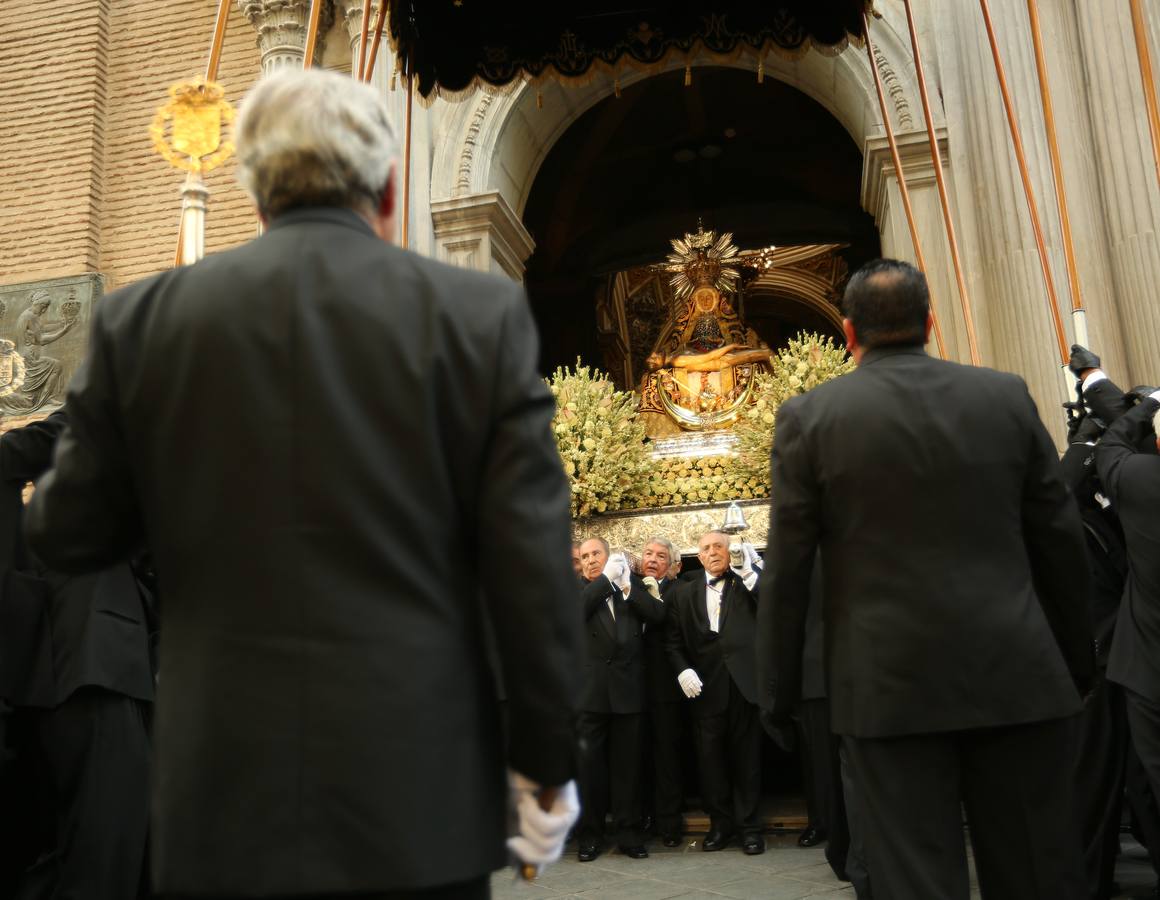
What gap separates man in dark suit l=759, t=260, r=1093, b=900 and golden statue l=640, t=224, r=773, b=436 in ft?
29.9

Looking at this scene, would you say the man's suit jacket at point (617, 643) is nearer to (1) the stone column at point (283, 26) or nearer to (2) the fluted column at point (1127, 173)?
(2) the fluted column at point (1127, 173)

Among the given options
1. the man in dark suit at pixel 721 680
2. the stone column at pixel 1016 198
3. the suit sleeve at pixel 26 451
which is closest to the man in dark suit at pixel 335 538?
the suit sleeve at pixel 26 451

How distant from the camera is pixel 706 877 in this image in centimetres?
595

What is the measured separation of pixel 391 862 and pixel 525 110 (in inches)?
405

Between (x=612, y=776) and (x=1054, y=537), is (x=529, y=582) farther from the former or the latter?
(x=612, y=776)

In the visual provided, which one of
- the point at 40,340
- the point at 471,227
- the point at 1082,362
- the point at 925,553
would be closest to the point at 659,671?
the point at 1082,362

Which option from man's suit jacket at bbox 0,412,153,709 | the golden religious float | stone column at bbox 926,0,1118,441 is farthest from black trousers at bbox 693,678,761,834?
man's suit jacket at bbox 0,412,153,709

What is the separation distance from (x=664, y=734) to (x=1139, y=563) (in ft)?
13.5

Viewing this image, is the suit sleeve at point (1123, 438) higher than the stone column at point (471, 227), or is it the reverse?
the stone column at point (471, 227)

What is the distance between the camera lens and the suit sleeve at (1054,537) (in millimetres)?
2773

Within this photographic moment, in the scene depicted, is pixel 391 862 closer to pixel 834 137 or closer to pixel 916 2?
pixel 916 2

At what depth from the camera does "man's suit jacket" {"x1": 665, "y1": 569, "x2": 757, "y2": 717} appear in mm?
7184

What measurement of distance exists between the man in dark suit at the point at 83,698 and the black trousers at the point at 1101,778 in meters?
3.66

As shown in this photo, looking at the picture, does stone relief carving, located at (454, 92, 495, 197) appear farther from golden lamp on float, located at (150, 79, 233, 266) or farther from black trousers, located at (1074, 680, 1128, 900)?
black trousers, located at (1074, 680, 1128, 900)
